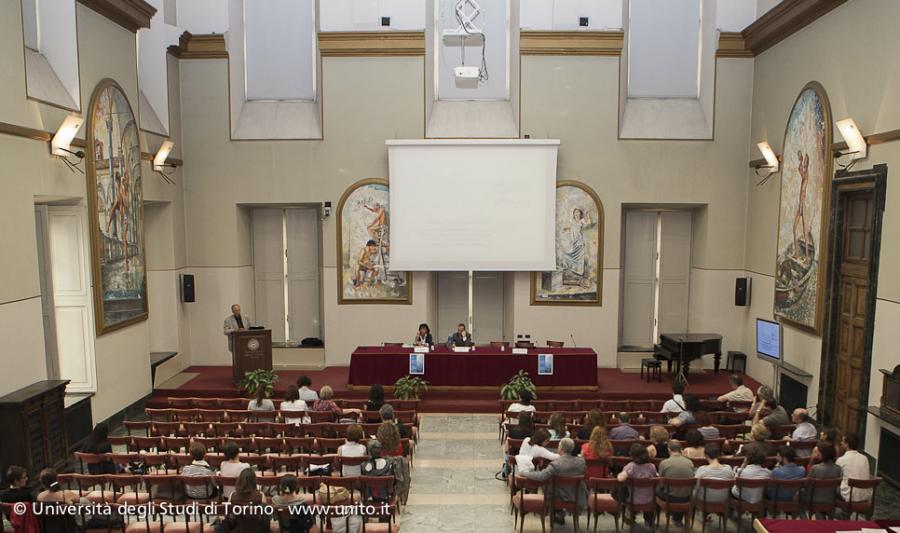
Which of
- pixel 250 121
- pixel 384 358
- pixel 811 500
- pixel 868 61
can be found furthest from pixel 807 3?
pixel 250 121

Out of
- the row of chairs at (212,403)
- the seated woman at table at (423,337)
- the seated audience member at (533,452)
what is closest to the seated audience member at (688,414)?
the seated audience member at (533,452)

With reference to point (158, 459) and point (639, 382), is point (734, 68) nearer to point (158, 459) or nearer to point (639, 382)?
point (639, 382)

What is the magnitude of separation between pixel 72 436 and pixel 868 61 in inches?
522

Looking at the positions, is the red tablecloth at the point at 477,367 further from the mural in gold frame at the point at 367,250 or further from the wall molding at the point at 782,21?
the wall molding at the point at 782,21

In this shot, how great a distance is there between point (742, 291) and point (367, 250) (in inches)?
328

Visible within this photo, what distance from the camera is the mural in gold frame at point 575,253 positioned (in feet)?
46.3

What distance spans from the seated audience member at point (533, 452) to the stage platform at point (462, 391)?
468 centimetres

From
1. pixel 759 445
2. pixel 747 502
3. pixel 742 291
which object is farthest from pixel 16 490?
pixel 742 291

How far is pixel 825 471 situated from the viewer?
21.5 feet

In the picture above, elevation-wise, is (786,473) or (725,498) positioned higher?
(786,473)

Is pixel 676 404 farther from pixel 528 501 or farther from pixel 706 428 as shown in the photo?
pixel 528 501

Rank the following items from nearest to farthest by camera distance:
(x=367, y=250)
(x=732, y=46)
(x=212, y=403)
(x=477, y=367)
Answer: (x=212, y=403), (x=477, y=367), (x=732, y=46), (x=367, y=250)

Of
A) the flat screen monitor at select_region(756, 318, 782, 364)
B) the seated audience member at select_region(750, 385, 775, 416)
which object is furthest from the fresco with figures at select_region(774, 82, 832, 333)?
the seated audience member at select_region(750, 385, 775, 416)

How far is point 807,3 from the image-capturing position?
429 inches
